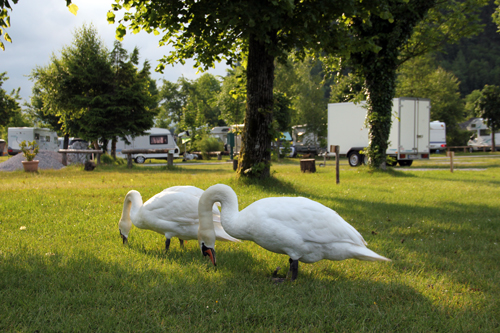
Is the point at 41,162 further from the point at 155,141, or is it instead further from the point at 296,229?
the point at 296,229

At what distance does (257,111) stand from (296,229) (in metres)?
7.08

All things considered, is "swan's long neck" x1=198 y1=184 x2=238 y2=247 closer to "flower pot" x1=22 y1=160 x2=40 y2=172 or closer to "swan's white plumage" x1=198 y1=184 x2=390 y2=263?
"swan's white plumage" x1=198 y1=184 x2=390 y2=263

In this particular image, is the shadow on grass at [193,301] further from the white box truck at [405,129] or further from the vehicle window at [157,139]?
the vehicle window at [157,139]

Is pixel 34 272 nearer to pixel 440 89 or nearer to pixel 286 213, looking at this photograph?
pixel 286 213

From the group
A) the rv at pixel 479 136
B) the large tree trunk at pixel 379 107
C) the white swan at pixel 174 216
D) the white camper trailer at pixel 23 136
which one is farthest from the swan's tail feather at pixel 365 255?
the rv at pixel 479 136

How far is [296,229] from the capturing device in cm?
354

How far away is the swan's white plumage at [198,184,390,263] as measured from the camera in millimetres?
3500

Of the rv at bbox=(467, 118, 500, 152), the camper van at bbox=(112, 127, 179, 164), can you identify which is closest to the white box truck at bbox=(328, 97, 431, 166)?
the camper van at bbox=(112, 127, 179, 164)

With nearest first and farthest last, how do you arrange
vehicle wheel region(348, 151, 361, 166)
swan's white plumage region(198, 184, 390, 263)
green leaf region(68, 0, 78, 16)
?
swan's white plumage region(198, 184, 390, 263) → green leaf region(68, 0, 78, 16) → vehicle wheel region(348, 151, 361, 166)

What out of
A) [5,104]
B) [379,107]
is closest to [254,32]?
[379,107]

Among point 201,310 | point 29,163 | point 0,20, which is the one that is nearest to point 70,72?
point 29,163

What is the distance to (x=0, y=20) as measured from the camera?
494 centimetres

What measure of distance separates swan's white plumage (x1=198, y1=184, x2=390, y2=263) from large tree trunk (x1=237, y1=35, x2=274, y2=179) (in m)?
6.63

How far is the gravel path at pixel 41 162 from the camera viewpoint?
18.4 m
